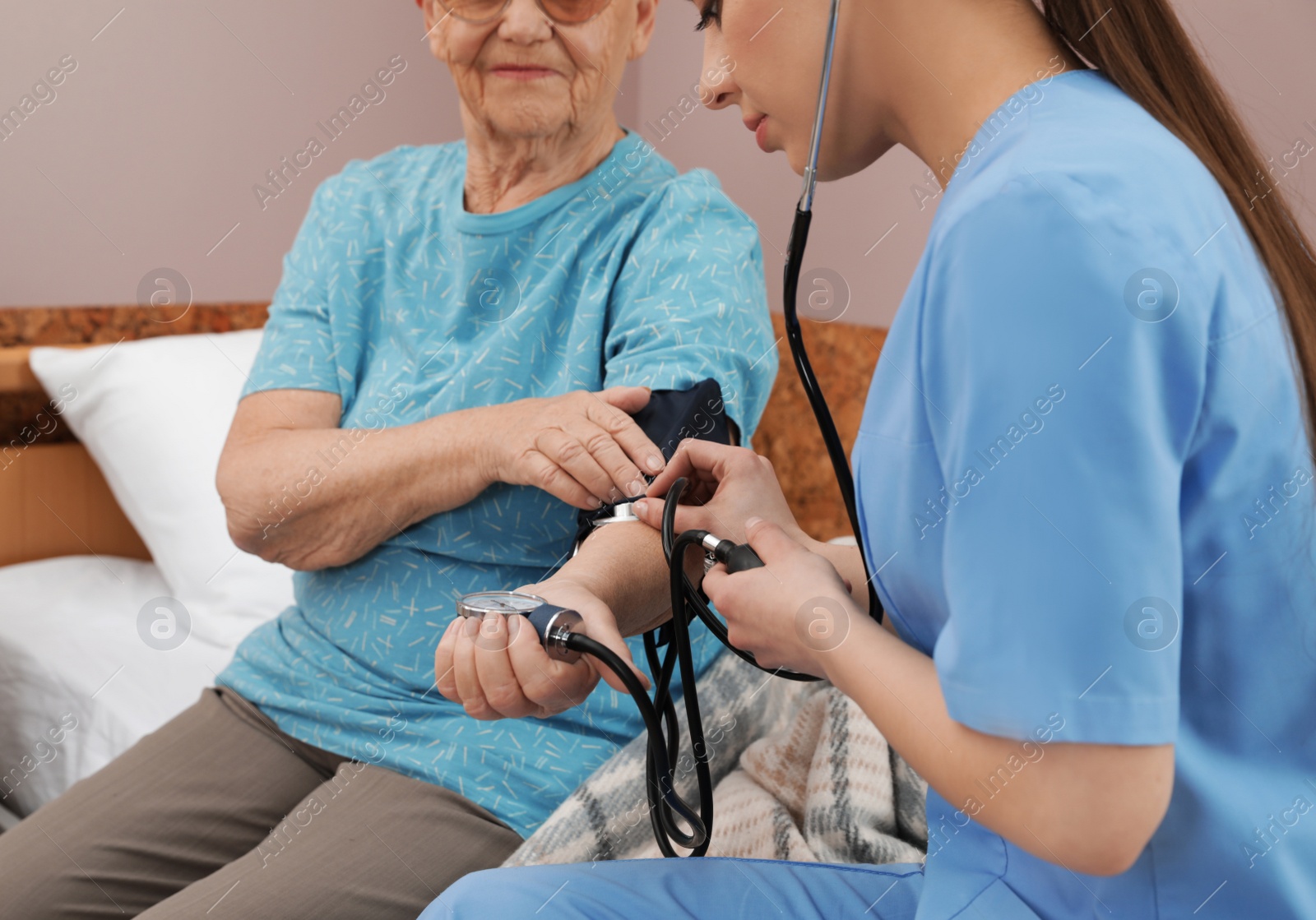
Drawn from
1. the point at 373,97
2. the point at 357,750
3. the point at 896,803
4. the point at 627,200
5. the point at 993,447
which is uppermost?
the point at 373,97

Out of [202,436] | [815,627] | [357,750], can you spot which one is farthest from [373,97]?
[815,627]

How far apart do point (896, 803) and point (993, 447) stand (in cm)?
69

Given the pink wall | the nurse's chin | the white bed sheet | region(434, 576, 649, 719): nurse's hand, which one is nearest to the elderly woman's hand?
region(434, 576, 649, 719): nurse's hand

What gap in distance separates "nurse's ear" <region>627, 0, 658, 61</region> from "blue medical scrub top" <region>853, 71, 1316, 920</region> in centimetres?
70

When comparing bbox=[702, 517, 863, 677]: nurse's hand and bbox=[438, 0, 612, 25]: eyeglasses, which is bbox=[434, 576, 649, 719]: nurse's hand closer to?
bbox=[702, 517, 863, 677]: nurse's hand

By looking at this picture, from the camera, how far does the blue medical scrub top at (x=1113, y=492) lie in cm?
47

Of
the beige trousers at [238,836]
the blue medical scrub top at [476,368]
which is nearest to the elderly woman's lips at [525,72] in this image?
the blue medical scrub top at [476,368]

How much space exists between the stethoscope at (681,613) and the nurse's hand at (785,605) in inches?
0.7

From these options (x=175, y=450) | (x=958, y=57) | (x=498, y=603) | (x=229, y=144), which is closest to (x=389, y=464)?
(x=498, y=603)

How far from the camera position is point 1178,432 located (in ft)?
1.60

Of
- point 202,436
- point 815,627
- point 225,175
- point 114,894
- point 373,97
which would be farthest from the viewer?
point 373,97

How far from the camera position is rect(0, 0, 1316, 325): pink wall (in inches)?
71.8

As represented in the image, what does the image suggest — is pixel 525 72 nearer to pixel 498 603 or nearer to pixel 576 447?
pixel 576 447

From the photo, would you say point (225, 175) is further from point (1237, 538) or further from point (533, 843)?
point (1237, 538)
